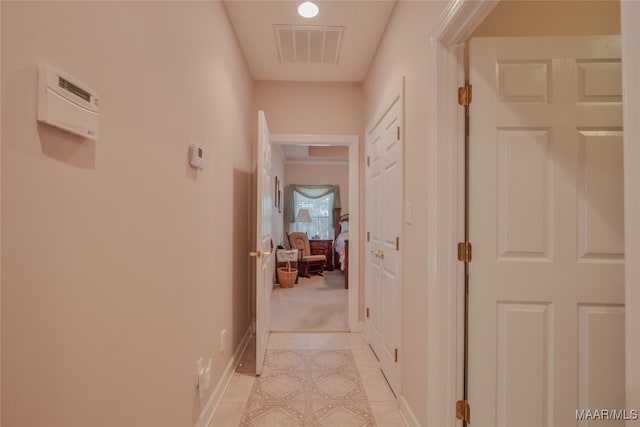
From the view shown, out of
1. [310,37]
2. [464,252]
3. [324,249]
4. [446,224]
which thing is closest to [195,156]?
[446,224]

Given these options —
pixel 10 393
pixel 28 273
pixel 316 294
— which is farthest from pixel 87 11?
pixel 316 294

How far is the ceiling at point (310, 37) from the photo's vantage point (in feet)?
6.84

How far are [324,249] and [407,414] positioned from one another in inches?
210

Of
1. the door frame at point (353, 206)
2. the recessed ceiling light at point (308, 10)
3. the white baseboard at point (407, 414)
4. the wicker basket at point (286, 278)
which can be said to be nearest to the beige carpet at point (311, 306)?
the wicker basket at point (286, 278)

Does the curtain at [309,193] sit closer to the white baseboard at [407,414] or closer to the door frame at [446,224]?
the white baseboard at [407,414]

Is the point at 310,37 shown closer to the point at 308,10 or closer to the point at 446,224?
the point at 308,10

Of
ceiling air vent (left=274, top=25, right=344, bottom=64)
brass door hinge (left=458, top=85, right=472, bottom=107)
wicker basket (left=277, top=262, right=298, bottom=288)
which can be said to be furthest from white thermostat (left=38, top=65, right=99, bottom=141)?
wicker basket (left=277, top=262, right=298, bottom=288)

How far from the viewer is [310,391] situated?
2.00 m

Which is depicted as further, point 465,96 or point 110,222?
point 465,96

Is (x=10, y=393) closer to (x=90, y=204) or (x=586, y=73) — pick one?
(x=90, y=204)

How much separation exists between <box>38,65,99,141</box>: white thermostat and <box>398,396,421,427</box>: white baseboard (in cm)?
191

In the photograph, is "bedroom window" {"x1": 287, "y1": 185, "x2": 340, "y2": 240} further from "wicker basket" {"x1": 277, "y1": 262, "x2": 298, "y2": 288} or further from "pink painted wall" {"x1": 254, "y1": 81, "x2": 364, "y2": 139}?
"pink painted wall" {"x1": 254, "y1": 81, "x2": 364, "y2": 139}

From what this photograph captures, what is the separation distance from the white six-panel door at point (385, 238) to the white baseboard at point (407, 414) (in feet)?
0.25

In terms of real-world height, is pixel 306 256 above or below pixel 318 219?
below
